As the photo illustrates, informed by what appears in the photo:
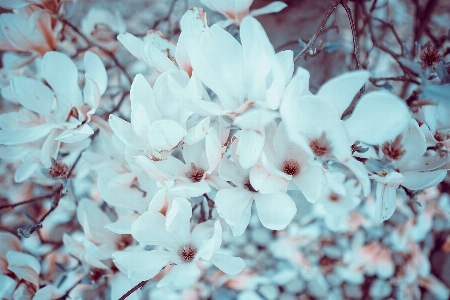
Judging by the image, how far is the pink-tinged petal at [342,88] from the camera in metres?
0.25

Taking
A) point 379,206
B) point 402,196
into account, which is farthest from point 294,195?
point 402,196

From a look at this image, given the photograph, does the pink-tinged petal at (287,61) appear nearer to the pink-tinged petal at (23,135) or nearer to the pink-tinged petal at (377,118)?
the pink-tinged petal at (377,118)

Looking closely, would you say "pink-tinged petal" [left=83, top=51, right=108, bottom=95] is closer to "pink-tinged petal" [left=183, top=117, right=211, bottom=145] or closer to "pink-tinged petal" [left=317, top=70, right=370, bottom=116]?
"pink-tinged petal" [left=183, top=117, right=211, bottom=145]

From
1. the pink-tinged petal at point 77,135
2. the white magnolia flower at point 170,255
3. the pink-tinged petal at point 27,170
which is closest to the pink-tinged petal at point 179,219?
the white magnolia flower at point 170,255

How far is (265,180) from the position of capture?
0.29 meters

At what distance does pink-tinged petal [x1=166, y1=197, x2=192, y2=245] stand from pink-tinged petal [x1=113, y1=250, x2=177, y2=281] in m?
0.03

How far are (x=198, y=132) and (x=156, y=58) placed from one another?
7 centimetres

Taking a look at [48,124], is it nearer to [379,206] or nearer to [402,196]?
[379,206]

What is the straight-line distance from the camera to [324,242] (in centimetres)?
68

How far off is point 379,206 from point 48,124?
324 millimetres

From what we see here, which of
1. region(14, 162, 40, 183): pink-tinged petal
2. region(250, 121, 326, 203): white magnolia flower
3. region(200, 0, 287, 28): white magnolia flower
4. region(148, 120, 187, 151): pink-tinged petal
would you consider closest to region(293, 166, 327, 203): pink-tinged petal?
region(250, 121, 326, 203): white magnolia flower

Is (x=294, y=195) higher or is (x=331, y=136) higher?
(x=331, y=136)

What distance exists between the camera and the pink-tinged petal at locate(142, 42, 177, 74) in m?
0.30

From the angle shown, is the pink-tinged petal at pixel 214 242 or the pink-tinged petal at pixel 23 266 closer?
the pink-tinged petal at pixel 214 242
